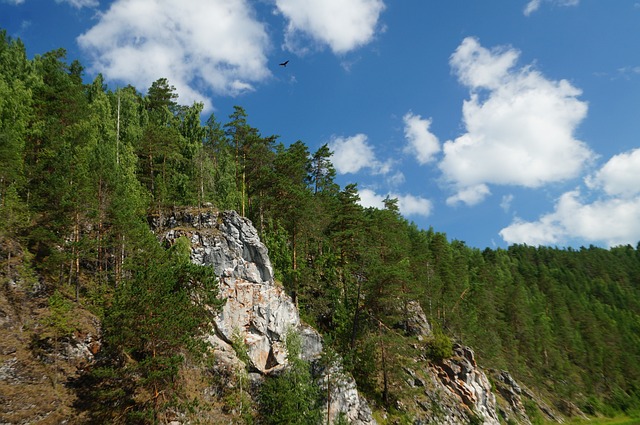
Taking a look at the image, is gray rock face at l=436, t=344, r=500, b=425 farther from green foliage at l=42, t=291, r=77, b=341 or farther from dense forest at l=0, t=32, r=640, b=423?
green foliage at l=42, t=291, r=77, b=341

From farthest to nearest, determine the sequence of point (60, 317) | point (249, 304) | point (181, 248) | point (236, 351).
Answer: point (249, 304) → point (181, 248) → point (236, 351) → point (60, 317)

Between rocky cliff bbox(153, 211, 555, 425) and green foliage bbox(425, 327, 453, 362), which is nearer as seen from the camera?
rocky cliff bbox(153, 211, 555, 425)

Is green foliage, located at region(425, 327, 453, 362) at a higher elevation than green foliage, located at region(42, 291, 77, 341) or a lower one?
lower

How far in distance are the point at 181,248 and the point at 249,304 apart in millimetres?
7813

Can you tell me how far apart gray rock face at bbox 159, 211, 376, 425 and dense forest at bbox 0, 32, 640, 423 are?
9.06 feet

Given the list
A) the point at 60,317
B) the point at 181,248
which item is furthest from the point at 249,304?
the point at 60,317

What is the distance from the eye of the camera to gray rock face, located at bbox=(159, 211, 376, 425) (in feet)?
106

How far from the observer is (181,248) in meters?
32.5

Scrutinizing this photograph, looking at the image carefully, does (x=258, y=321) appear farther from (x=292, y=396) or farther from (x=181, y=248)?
(x=181, y=248)

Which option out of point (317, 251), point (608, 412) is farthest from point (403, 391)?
point (608, 412)

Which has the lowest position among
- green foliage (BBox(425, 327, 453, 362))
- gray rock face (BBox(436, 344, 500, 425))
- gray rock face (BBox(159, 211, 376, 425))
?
gray rock face (BBox(436, 344, 500, 425))

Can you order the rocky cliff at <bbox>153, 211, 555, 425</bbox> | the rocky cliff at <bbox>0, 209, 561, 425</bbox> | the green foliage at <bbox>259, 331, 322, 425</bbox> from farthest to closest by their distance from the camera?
1. the rocky cliff at <bbox>153, 211, 555, 425</bbox>
2. the green foliage at <bbox>259, 331, 322, 425</bbox>
3. the rocky cliff at <bbox>0, 209, 561, 425</bbox>

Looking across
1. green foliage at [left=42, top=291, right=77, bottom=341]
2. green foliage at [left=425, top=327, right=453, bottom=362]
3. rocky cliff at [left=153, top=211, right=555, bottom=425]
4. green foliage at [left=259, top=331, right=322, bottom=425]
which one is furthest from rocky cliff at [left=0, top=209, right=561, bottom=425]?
green foliage at [left=259, top=331, right=322, bottom=425]

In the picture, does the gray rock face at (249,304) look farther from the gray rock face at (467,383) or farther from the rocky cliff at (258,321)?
the gray rock face at (467,383)
